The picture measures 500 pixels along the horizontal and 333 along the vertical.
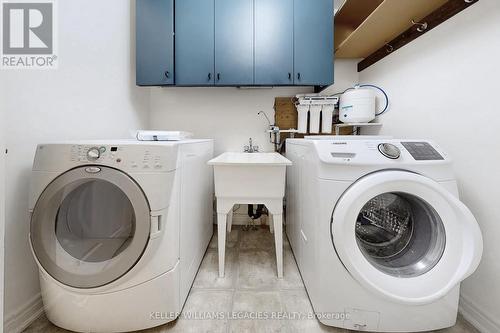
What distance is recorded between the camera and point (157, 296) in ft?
3.27

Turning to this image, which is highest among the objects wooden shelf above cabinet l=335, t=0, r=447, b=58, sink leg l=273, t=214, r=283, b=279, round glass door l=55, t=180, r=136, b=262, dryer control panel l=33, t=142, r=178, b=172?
wooden shelf above cabinet l=335, t=0, r=447, b=58

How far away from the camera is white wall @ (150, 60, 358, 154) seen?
2219 mm

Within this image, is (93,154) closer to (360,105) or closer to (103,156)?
(103,156)

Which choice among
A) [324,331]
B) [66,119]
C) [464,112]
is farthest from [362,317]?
[66,119]

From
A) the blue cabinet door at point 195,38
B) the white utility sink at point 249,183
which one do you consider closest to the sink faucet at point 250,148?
the blue cabinet door at point 195,38

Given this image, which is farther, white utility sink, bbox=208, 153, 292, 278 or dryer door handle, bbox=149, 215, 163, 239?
white utility sink, bbox=208, 153, 292, 278

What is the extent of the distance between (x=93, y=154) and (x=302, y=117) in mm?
1687

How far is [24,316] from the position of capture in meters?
1.04

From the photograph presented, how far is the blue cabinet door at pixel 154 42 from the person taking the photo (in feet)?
5.83

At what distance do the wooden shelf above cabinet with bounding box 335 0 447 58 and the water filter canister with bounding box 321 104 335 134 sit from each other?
19.5 inches

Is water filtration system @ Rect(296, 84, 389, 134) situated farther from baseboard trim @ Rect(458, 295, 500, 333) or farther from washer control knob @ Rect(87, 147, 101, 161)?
washer control knob @ Rect(87, 147, 101, 161)

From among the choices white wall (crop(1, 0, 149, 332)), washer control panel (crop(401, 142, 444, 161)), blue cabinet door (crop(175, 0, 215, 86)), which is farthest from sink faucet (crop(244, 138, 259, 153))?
washer control panel (crop(401, 142, 444, 161))

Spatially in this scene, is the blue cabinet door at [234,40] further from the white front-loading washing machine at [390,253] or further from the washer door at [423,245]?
the washer door at [423,245]

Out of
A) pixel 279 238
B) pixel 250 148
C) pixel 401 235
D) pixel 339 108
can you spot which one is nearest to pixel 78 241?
pixel 279 238
